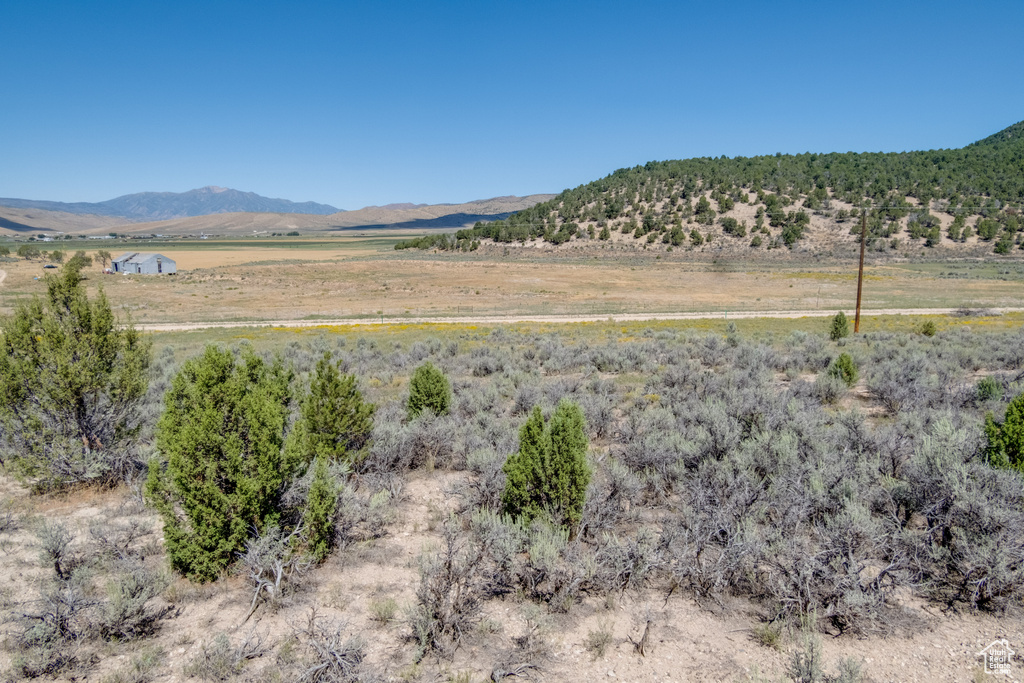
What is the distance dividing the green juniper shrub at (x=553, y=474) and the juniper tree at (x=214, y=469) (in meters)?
2.79

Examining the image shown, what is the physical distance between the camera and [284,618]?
556 cm

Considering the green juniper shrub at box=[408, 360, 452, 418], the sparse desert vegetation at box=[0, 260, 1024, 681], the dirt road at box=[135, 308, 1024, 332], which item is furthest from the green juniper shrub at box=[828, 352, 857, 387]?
the dirt road at box=[135, 308, 1024, 332]

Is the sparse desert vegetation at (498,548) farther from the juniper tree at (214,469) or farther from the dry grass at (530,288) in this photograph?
the dry grass at (530,288)

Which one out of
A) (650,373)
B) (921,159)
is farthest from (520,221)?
(650,373)

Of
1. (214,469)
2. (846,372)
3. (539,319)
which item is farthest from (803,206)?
(214,469)

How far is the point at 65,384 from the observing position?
8305mm

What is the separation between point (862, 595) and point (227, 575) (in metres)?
6.45

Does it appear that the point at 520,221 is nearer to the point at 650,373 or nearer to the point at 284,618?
the point at 650,373

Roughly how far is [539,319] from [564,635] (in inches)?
1152

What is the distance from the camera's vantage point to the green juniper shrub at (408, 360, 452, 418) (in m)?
11.7

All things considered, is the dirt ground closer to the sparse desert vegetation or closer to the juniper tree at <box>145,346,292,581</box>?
the sparse desert vegetation

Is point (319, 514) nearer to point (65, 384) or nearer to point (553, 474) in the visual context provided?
point (553, 474)

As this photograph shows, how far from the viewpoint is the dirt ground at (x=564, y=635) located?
190 inches

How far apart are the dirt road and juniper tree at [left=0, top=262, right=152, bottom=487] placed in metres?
23.4
